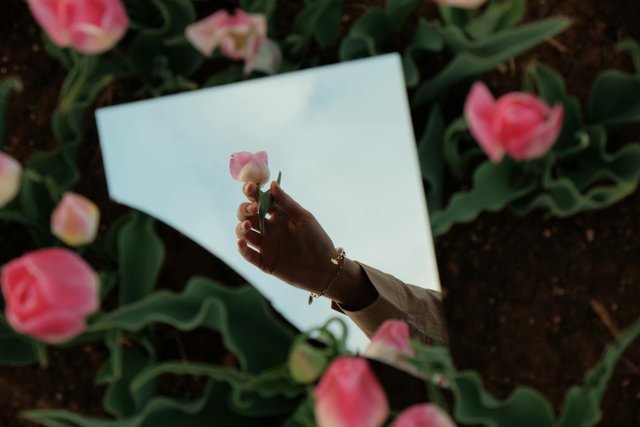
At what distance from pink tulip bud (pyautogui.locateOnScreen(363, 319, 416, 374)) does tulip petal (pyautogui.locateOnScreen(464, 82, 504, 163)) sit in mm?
161

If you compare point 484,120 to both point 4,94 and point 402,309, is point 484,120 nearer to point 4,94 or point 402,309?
point 402,309

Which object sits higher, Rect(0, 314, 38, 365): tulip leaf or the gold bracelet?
the gold bracelet

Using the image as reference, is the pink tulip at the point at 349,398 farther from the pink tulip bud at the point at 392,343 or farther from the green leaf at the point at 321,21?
the green leaf at the point at 321,21

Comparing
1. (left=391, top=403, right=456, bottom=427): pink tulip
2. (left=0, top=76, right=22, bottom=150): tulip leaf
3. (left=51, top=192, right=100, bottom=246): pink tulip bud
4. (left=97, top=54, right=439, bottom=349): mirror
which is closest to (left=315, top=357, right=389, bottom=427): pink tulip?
(left=391, top=403, right=456, bottom=427): pink tulip

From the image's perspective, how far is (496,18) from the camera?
0.72 metres

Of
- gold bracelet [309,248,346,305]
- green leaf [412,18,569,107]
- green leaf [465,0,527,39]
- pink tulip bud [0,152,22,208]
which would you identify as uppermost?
green leaf [465,0,527,39]

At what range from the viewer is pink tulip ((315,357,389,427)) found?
603mm

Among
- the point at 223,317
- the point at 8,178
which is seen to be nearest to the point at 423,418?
the point at 223,317

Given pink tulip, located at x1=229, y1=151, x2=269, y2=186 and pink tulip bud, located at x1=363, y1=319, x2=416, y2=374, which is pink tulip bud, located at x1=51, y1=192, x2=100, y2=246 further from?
pink tulip bud, located at x1=363, y1=319, x2=416, y2=374

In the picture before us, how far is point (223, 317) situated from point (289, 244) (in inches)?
5.0

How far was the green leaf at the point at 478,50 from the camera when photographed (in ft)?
2.28

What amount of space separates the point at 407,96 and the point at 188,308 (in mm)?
271

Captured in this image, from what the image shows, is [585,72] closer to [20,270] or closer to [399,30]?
[399,30]

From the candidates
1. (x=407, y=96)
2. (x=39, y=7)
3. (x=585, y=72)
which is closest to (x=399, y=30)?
(x=407, y=96)
